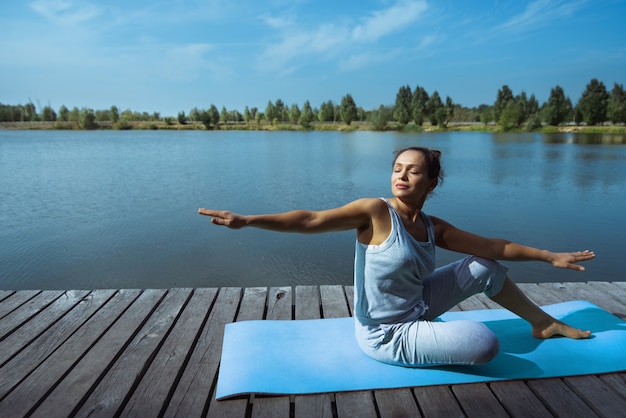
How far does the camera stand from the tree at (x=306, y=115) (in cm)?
7064

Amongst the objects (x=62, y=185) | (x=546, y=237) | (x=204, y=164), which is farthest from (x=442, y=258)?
(x=204, y=164)

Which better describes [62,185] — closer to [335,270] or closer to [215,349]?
[335,270]

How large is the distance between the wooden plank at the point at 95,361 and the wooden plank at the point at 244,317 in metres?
0.59

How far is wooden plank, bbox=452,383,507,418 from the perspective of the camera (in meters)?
1.97

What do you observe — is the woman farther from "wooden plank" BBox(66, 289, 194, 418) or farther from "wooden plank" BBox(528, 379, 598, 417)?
"wooden plank" BBox(66, 289, 194, 418)

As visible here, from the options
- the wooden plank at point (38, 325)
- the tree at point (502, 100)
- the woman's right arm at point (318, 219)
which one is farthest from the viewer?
the tree at point (502, 100)

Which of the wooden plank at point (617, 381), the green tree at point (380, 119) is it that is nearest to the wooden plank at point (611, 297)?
the wooden plank at point (617, 381)

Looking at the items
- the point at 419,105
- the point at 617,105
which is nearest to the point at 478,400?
the point at 617,105

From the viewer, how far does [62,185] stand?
1245cm

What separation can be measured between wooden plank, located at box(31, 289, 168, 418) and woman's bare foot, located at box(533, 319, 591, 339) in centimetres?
245

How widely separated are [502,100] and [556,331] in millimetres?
66670

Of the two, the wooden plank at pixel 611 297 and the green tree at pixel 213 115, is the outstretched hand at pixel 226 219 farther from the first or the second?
the green tree at pixel 213 115

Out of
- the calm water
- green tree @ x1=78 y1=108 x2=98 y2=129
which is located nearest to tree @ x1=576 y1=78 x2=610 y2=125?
the calm water

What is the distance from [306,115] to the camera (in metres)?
71.8
